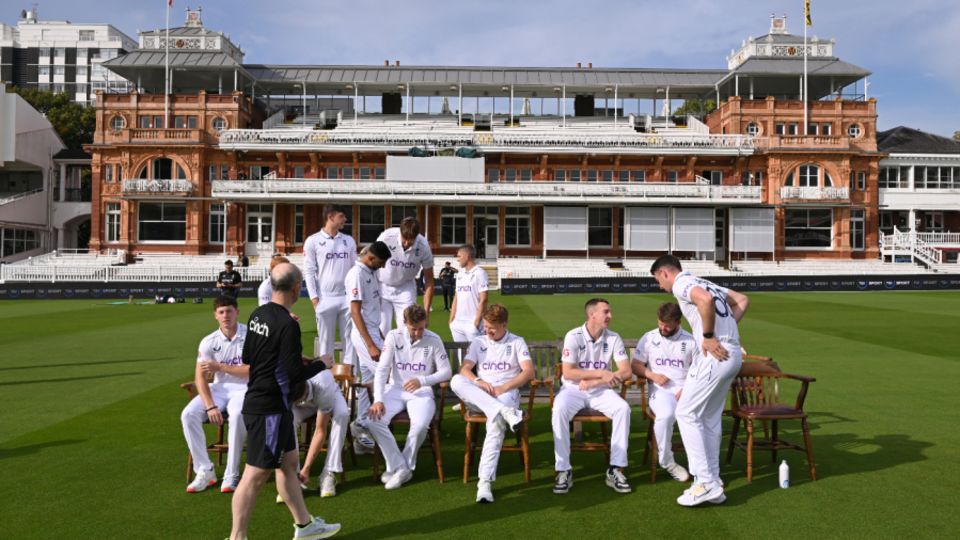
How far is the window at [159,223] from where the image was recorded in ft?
138

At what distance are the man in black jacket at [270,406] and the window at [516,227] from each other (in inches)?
1493

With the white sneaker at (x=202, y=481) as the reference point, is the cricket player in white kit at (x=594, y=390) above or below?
above

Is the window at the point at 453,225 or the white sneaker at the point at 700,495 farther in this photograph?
the window at the point at 453,225

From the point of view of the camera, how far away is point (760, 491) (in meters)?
5.46

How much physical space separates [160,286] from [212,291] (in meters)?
2.98

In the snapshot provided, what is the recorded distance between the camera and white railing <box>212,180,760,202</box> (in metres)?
38.8

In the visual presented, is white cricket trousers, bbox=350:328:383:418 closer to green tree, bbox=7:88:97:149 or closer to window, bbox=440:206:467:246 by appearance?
window, bbox=440:206:467:246

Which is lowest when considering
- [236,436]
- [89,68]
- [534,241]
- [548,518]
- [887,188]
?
[548,518]

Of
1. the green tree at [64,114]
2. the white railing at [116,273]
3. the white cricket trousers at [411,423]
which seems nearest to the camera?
the white cricket trousers at [411,423]

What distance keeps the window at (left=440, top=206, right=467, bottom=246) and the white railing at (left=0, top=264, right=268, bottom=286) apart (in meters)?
12.0

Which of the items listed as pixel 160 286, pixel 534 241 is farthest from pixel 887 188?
pixel 160 286

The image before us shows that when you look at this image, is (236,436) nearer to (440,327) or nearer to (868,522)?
(868,522)

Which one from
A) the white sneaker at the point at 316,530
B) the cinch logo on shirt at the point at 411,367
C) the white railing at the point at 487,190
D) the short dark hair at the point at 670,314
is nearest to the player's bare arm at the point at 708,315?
the short dark hair at the point at 670,314

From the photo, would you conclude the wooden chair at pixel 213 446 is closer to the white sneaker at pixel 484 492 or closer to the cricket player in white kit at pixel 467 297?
the white sneaker at pixel 484 492
